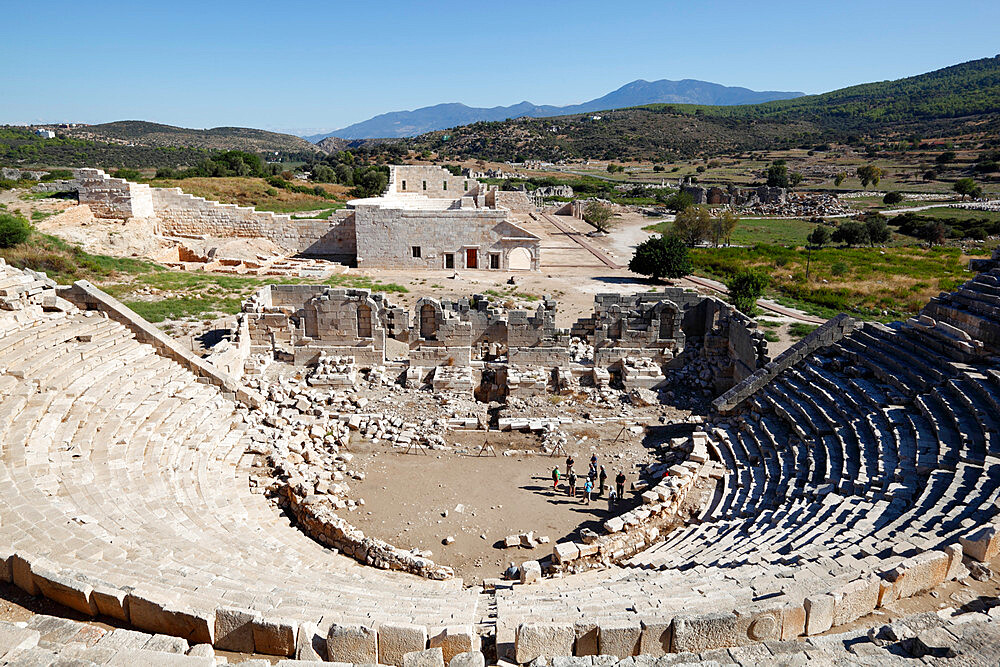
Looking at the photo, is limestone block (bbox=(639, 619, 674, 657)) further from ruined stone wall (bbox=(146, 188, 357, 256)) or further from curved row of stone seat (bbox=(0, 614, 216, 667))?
ruined stone wall (bbox=(146, 188, 357, 256))

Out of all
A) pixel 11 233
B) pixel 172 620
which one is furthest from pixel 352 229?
pixel 172 620

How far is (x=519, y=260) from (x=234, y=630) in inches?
1415

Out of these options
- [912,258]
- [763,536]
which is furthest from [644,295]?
[912,258]

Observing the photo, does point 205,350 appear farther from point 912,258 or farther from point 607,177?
point 607,177

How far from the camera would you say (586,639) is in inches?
248

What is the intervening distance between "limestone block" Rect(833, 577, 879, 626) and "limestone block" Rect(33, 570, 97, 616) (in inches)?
310

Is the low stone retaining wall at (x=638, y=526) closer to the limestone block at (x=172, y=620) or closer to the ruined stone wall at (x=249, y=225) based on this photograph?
the limestone block at (x=172, y=620)

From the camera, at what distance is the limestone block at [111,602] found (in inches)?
249

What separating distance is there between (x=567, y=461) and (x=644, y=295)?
9115mm

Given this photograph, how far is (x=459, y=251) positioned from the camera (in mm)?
38812

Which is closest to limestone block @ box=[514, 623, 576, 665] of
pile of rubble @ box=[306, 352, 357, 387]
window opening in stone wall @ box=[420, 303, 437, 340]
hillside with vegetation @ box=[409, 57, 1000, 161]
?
pile of rubble @ box=[306, 352, 357, 387]

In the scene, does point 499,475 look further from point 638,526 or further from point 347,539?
point 347,539

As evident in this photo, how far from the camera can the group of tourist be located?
44.7ft

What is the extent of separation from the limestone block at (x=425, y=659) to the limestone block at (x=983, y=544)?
6.68 meters
